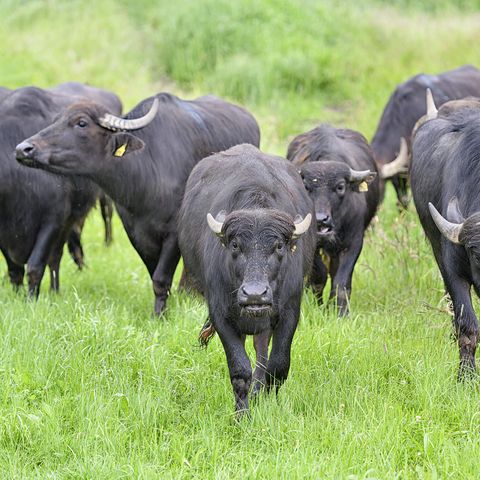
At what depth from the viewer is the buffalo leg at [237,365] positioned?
579cm

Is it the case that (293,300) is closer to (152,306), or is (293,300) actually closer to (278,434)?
(278,434)

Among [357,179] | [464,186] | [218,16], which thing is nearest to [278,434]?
[464,186]

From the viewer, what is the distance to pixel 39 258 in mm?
8883

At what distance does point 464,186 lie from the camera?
6.50 meters

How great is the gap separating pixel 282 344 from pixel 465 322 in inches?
51.5

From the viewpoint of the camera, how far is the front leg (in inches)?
328

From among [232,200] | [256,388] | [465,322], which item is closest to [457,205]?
[465,322]

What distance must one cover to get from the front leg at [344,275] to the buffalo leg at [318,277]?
0.10 metres

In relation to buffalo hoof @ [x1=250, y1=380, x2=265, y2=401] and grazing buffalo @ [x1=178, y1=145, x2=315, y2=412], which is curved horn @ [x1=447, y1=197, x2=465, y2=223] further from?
buffalo hoof @ [x1=250, y1=380, x2=265, y2=401]

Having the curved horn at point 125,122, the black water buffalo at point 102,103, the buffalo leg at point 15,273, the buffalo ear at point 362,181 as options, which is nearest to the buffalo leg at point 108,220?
the black water buffalo at point 102,103

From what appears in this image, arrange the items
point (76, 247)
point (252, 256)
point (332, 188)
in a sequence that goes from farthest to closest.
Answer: point (76, 247) → point (332, 188) → point (252, 256)

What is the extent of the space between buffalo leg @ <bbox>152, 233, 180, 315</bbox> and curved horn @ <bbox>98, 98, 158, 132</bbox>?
39.4 inches

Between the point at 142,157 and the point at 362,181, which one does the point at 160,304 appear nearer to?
the point at 142,157

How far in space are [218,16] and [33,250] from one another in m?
11.0
